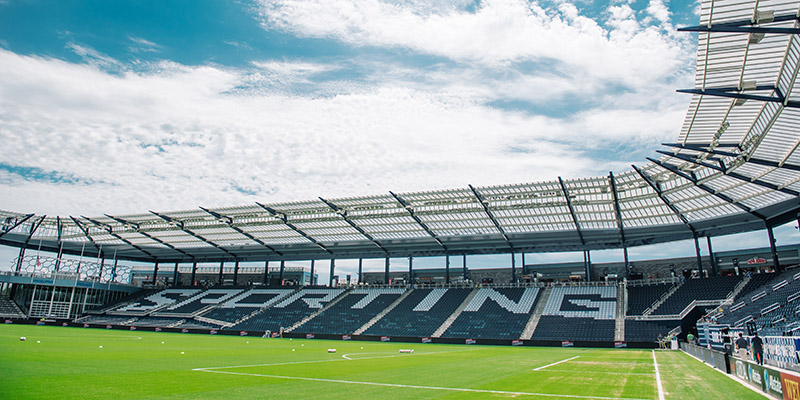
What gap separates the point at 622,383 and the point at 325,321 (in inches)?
1670

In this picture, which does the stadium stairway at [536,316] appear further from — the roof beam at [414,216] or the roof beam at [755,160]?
the roof beam at [755,160]

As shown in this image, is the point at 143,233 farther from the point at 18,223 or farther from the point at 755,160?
the point at 755,160

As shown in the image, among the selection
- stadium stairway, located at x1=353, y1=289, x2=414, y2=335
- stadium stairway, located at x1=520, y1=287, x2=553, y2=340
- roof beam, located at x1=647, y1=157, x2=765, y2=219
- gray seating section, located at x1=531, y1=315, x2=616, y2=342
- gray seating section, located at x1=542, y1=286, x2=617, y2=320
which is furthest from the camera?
stadium stairway, located at x1=353, y1=289, x2=414, y2=335

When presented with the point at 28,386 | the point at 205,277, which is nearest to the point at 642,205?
the point at 28,386

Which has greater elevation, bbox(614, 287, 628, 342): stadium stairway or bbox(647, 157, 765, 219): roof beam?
bbox(647, 157, 765, 219): roof beam

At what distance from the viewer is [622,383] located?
14156mm

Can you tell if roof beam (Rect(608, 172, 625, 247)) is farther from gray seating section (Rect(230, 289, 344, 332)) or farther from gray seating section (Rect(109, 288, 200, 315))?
gray seating section (Rect(109, 288, 200, 315))

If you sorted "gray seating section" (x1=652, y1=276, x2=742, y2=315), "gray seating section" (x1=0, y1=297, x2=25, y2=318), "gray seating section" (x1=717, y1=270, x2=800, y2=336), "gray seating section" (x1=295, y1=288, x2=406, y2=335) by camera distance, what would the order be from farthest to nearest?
"gray seating section" (x1=0, y1=297, x2=25, y2=318) < "gray seating section" (x1=295, y1=288, x2=406, y2=335) < "gray seating section" (x1=652, y1=276, x2=742, y2=315) < "gray seating section" (x1=717, y1=270, x2=800, y2=336)

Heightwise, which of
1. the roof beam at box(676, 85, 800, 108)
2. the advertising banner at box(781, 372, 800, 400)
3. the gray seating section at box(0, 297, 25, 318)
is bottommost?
the advertising banner at box(781, 372, 800, 400)

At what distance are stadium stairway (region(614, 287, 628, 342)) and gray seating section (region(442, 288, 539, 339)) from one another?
8.04 metres

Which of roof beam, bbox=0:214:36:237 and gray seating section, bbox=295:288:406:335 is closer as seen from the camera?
gray seating section, bbox=295:288:406:335

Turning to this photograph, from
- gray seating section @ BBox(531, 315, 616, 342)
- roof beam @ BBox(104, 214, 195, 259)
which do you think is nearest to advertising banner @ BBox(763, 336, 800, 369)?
gray seating section @ BBox(531, 315, 616, 342)

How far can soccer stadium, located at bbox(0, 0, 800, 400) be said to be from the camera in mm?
14766

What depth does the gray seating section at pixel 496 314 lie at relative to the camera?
45625 mm
